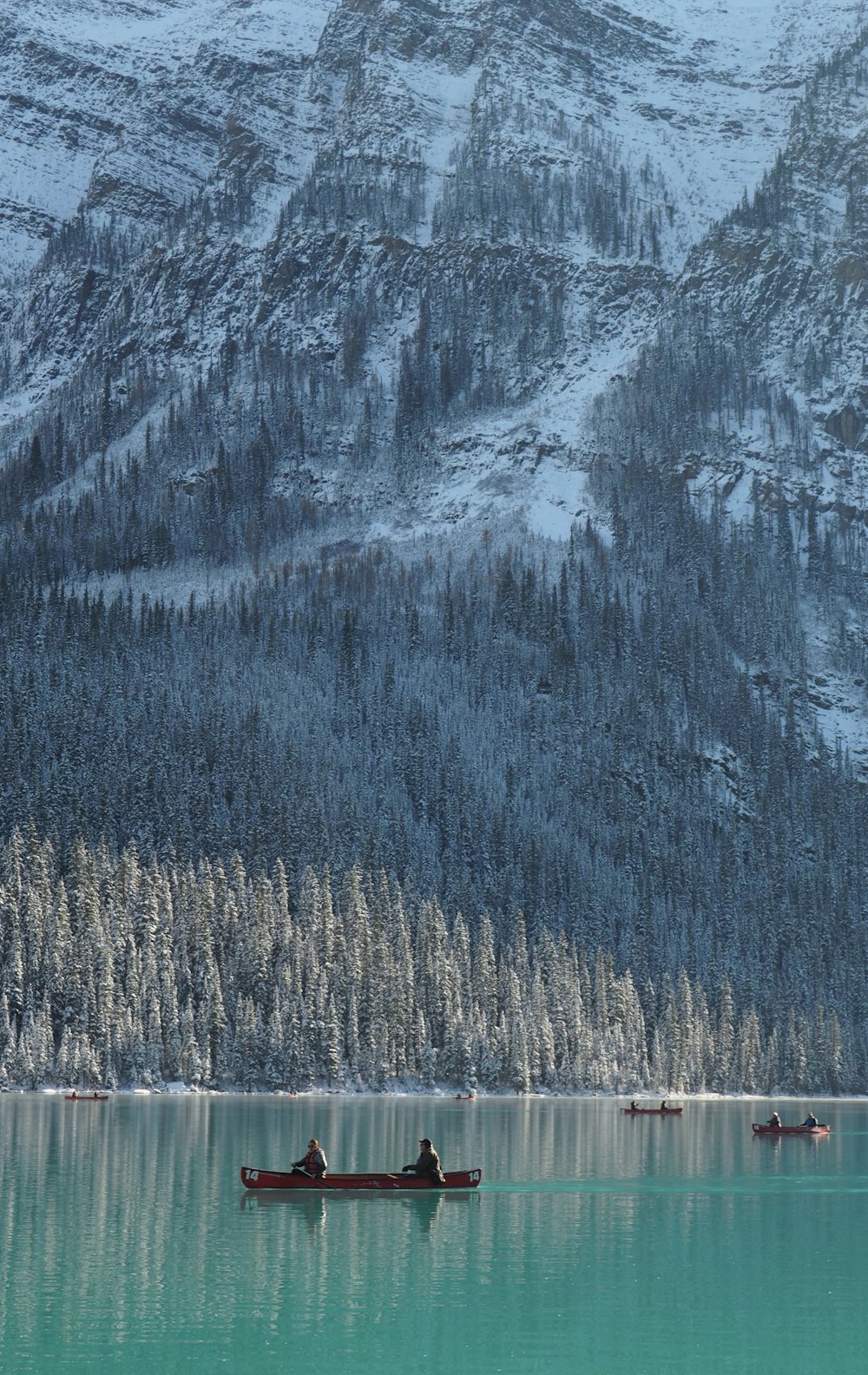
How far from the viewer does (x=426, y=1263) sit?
49.7 metres

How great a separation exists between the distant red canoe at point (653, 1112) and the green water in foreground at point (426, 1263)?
151 ft

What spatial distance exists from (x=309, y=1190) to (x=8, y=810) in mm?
124511

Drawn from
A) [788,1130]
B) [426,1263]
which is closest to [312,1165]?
[426,1263]

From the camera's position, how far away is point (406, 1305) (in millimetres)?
43000

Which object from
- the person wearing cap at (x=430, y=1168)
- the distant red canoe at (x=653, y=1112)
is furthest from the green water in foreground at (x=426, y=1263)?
the distant red canoe at (x=653, y=1112)

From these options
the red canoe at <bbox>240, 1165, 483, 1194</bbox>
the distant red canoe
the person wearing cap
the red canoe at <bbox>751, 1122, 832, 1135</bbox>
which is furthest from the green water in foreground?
the distant red canoe

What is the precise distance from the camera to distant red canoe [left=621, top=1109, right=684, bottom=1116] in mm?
135738

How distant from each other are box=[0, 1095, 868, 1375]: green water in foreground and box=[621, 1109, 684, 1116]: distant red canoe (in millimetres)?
46109

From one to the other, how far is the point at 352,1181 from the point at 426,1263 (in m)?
16.1

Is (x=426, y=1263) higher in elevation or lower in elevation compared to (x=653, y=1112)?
lower

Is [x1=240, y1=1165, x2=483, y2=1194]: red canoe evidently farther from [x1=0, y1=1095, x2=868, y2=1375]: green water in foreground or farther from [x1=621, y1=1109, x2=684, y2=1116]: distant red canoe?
[x1=621, y1=1109, x2=684, y2=1116]: distant red canoe

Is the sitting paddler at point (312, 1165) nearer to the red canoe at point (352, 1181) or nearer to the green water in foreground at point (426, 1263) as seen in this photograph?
the red canoe at point (352, 1181)

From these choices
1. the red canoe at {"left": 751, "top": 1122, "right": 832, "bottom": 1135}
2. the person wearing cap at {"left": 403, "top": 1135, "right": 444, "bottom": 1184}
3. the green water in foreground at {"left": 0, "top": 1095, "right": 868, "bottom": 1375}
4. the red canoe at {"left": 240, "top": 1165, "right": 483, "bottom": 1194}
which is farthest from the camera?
the red canoe at {"left": 751, "top": 1122, "right": 832, "bottom": 1135}

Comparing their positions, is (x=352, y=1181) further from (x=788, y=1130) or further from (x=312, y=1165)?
(x=788, y=1130)
